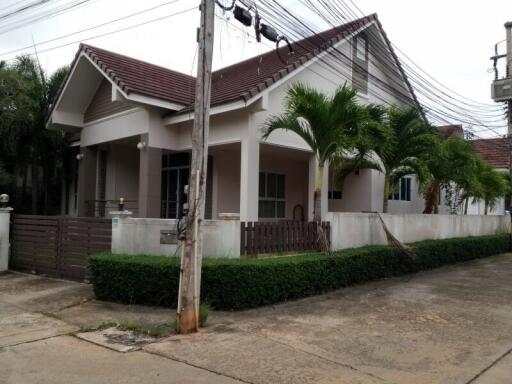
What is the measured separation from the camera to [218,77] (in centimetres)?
1598

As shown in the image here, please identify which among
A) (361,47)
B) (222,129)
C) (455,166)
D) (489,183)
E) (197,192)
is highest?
(361,47)

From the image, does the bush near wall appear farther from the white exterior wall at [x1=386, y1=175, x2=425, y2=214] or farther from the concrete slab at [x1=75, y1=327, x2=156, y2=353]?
the white exterior wall at [x1=386, y1=175, x2=425, y2=214]

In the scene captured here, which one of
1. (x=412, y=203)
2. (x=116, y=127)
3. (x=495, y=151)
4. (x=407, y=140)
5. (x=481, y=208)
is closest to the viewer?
(x=407, y=140)

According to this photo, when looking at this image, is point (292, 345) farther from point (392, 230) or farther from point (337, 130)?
point (392, 230)

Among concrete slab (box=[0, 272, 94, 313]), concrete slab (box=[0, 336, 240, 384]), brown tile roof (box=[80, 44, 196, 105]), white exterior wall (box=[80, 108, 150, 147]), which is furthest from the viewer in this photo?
white exterior wall (box=[80, 108, 150, 147])

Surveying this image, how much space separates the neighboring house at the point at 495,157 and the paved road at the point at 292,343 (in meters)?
18.0

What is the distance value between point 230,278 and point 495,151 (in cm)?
2450

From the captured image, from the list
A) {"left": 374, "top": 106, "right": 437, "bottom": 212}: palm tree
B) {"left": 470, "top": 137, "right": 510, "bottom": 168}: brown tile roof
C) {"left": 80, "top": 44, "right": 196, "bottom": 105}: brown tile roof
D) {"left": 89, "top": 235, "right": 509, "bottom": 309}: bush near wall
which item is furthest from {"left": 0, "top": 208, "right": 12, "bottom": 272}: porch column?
{"left": 470, "top": 137, "right": 510, "bottom": 168}: brown tile roof

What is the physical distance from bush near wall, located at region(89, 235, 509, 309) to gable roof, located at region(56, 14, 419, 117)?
3902mm

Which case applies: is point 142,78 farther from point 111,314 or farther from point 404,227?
point 404,227

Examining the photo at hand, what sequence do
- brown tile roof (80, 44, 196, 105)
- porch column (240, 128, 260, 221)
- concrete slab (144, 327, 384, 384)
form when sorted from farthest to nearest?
brown tile roof (80, 44, 196, 105) < porch column (240, 128, 260, 221) < concrete slab (144, 327, 384, 384)

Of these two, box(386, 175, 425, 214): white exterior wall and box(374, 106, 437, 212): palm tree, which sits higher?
box(374, 106, 437, 212): palm tree

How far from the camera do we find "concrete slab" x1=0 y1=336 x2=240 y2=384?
4883mm

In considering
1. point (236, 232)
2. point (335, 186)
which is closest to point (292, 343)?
point (236, 232)
